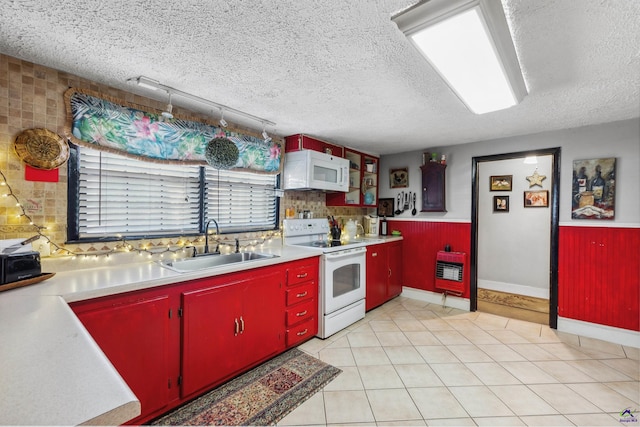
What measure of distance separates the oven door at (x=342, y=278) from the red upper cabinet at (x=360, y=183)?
901 millimetres

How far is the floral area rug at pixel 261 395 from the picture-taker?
1.76 m

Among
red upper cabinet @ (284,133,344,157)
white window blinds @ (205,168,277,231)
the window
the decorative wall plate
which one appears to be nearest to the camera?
the decorative wall plate

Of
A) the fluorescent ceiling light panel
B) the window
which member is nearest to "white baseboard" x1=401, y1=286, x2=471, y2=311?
the window

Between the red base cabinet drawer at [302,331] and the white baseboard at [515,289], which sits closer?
the red base cabinet drawer at [302,331]

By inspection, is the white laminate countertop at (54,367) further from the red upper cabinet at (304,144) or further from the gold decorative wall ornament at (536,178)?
the gold decorative wall ornament at (536,178)

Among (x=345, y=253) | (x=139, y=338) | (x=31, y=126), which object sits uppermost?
(x=31, y=126)

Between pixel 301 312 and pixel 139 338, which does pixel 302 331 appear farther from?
pixel 139 338

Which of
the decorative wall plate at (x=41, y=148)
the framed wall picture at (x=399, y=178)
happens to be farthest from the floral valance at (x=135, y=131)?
the framed wall picture at (x=399, y=178)

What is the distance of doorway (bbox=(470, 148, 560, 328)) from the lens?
424 centimetres

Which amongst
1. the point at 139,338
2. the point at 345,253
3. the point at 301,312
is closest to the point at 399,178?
the point at 345,253

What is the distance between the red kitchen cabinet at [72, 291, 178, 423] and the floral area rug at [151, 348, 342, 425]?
22 cm

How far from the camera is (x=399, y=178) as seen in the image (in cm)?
438

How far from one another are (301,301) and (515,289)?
3.78 metres

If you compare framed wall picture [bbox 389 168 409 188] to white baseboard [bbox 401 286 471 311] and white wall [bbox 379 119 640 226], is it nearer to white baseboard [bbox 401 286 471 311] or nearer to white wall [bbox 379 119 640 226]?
white wall [bbox 379 119 640 226]
